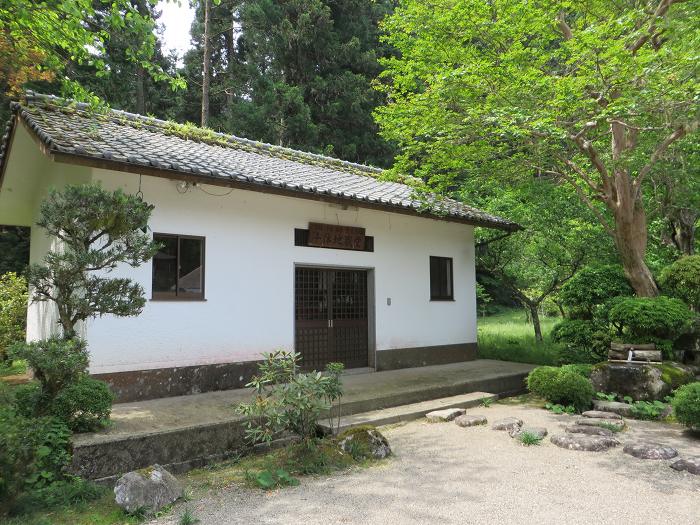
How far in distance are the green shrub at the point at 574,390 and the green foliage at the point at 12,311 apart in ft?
38.7

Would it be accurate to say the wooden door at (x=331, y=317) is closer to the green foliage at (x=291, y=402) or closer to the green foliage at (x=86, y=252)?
the green foliage at (x=291, y=402)

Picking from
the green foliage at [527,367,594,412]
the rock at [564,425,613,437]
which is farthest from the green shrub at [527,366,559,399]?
the rock at [564,425,613,437]

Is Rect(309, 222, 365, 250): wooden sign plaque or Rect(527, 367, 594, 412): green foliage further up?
Rect(309, 222, 365, 250): wooden sign plaque

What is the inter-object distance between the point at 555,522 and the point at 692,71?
→ 6.39 metres

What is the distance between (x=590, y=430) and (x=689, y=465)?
4.72 ft

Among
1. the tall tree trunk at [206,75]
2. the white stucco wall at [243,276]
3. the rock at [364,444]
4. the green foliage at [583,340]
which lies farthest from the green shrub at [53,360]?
the tall tree trunk at [206,75]

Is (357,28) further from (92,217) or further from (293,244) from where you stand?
(92,217)

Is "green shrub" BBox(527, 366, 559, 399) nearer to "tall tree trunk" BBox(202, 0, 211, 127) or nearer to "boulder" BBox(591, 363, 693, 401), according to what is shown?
"boulder" BBox(591, 363, 693, 401)

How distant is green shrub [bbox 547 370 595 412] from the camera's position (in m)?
7.77

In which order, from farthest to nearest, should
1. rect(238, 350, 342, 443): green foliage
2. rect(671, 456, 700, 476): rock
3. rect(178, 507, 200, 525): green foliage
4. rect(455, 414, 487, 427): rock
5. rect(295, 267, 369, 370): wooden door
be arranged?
1. rect(295, 267, 369, 370): wooden door
2. rect(455, 414, 487, 427): rock
3. rect(238, 350, 342, 443): green foliage
4. rect(671, 456, 700, 476): rock
5. rect(178, 507, 200, 525): green foliage

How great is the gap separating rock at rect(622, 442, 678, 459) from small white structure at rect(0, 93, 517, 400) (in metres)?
5.26

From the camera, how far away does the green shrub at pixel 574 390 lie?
777 centimetres

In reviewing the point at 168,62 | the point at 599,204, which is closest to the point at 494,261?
the point at 599,204

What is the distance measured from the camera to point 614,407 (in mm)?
7527
